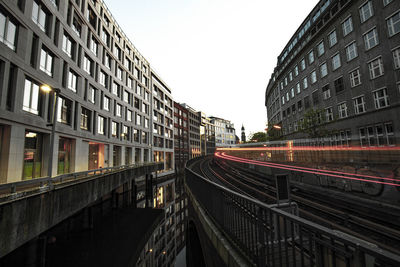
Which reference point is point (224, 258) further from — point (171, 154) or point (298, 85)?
point (171, 154)

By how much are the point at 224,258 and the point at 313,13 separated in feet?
128

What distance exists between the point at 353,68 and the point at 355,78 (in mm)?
1219

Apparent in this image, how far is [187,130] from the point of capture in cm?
7494

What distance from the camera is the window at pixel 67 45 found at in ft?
61.8

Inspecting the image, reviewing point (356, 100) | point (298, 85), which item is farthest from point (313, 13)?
point (356, 100)

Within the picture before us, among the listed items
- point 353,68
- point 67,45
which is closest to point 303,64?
point 353,68

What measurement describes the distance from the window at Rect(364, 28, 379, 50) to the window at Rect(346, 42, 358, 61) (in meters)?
1.32

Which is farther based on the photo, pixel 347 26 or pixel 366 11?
pixel 347 26

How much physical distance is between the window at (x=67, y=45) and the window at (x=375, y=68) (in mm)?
32196

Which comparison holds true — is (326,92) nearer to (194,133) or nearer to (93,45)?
(93,45)

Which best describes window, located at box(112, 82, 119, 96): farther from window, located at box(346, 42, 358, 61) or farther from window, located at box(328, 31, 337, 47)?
window, located at box(346, 42, 358, 61)

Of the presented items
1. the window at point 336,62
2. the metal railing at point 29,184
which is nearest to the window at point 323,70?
the window at point 336,62

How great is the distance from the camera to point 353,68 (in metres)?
22.8

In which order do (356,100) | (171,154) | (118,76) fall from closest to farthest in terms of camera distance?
(356,100), (118,76), (171,154)
